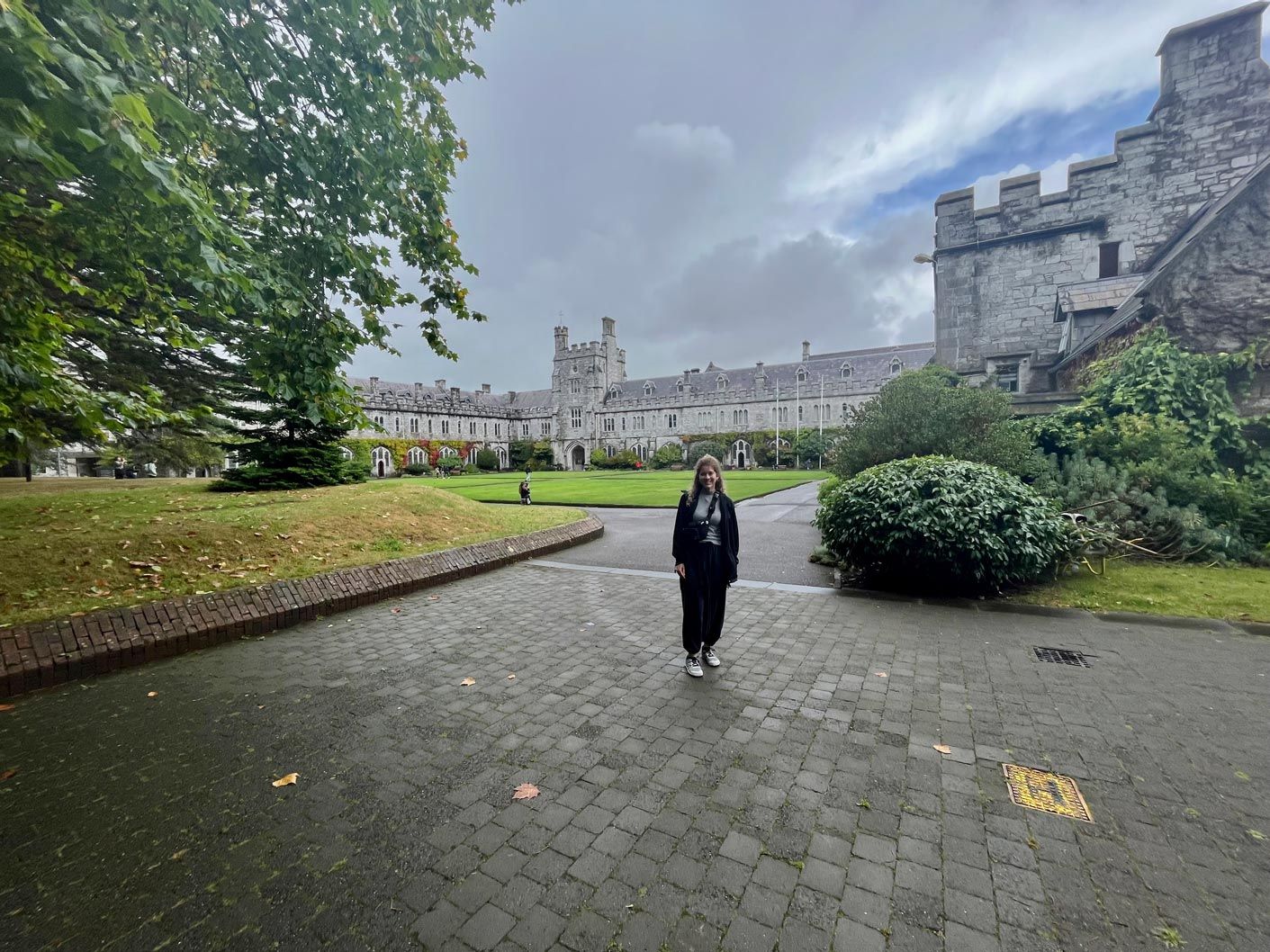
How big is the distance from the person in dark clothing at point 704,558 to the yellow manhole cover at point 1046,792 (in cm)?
224

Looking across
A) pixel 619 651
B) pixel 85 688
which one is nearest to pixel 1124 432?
pixel 619 651

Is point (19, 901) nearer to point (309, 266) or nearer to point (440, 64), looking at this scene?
point (309, 266)

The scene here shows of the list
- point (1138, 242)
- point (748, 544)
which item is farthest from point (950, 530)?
point (1138, 242)

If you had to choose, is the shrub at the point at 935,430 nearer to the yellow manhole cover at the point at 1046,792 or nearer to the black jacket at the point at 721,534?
the black jacket at the point at 721,534

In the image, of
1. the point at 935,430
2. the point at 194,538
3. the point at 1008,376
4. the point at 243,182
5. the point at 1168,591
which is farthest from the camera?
the point at 1008,376

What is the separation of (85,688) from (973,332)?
73.5ft

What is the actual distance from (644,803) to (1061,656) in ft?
14.5

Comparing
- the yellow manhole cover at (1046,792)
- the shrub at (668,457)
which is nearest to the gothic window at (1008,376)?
the yellow manhole cover at (1046,792)

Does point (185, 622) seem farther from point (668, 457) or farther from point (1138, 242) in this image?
point (668, 457)

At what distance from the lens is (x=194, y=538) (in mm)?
7871

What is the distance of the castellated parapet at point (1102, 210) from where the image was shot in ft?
46.2

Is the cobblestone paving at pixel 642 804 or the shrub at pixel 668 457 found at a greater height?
the shrub at pixel 668 457

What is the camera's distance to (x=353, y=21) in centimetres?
454

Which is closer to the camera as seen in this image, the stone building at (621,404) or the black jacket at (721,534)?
the black jacket at (721,534)
